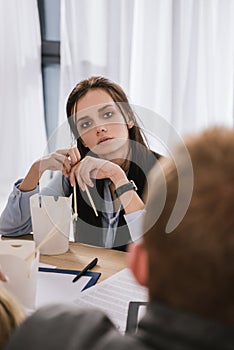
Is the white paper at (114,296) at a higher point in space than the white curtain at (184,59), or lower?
lower

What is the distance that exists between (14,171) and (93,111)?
1.61 m

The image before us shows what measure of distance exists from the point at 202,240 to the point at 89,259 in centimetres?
→ 100

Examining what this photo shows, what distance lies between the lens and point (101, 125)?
174cm

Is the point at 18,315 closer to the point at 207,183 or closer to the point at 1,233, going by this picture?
the point at 207,183

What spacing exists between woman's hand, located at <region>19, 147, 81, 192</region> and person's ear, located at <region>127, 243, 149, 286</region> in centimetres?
111

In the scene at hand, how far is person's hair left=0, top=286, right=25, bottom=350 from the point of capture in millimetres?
699

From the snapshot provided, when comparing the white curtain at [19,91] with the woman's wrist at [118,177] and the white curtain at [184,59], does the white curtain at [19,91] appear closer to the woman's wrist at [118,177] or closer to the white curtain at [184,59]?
the white curtain at [184,59]

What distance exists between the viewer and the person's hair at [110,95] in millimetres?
1807

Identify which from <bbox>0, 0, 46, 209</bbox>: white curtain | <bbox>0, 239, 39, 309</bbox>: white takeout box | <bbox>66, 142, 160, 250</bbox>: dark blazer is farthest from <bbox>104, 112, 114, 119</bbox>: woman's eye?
<bbox>0, 0, 46, 209</bbox>: white curtain

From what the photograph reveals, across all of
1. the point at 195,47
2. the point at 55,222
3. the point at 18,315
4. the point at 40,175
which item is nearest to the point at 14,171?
the point at 195,47

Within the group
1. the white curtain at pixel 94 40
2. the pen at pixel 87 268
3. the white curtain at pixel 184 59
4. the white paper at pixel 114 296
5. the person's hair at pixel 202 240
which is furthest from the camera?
the white curtain at pixel 94 40

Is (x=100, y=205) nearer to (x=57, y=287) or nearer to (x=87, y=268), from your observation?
(x=87, y=268)

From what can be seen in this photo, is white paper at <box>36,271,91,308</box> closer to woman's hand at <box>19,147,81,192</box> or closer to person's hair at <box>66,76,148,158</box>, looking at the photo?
woman's hand at <box>19,147,81,192</box>

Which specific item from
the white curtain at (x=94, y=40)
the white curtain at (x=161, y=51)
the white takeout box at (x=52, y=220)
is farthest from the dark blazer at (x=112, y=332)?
the white curtain at (x=94, y=40)
